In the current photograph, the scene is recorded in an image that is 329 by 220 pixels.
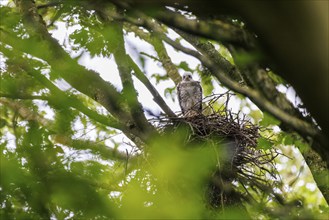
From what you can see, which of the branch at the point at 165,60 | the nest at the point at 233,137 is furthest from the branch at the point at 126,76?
the branch at the point at 165,60

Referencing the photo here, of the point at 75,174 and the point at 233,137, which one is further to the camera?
Result: the point at 233,137

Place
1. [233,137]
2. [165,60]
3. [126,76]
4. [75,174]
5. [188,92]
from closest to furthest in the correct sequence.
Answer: [75,174], [126,76], [233,137], [165,60], [188,92]

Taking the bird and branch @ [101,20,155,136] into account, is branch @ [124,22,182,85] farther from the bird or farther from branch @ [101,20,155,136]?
branch @ [101,20,155,136]

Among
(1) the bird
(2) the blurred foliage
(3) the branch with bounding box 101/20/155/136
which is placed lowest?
(2) the blurred foliage

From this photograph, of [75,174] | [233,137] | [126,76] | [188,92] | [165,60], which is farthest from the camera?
[188,92]

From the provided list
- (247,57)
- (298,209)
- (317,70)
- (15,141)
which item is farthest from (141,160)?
(317,70)

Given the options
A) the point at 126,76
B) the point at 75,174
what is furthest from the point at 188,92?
the point at 75,174

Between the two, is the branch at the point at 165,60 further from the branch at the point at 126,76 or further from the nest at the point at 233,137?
the branch at the point at 126,76

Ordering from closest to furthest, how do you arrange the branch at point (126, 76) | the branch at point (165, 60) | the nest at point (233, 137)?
the branch at point (126, 76) < the nest at point (233, 137) < the branch at point (165, 60)

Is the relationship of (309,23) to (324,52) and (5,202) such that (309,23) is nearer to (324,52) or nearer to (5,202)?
(324,52)

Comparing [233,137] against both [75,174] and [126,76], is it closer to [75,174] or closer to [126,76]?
[126,76]

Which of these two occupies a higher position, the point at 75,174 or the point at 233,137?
the point at 233,137

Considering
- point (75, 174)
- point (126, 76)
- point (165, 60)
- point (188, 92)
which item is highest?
point (165, 60)

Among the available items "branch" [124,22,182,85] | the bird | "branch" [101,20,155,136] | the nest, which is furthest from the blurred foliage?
the bird
